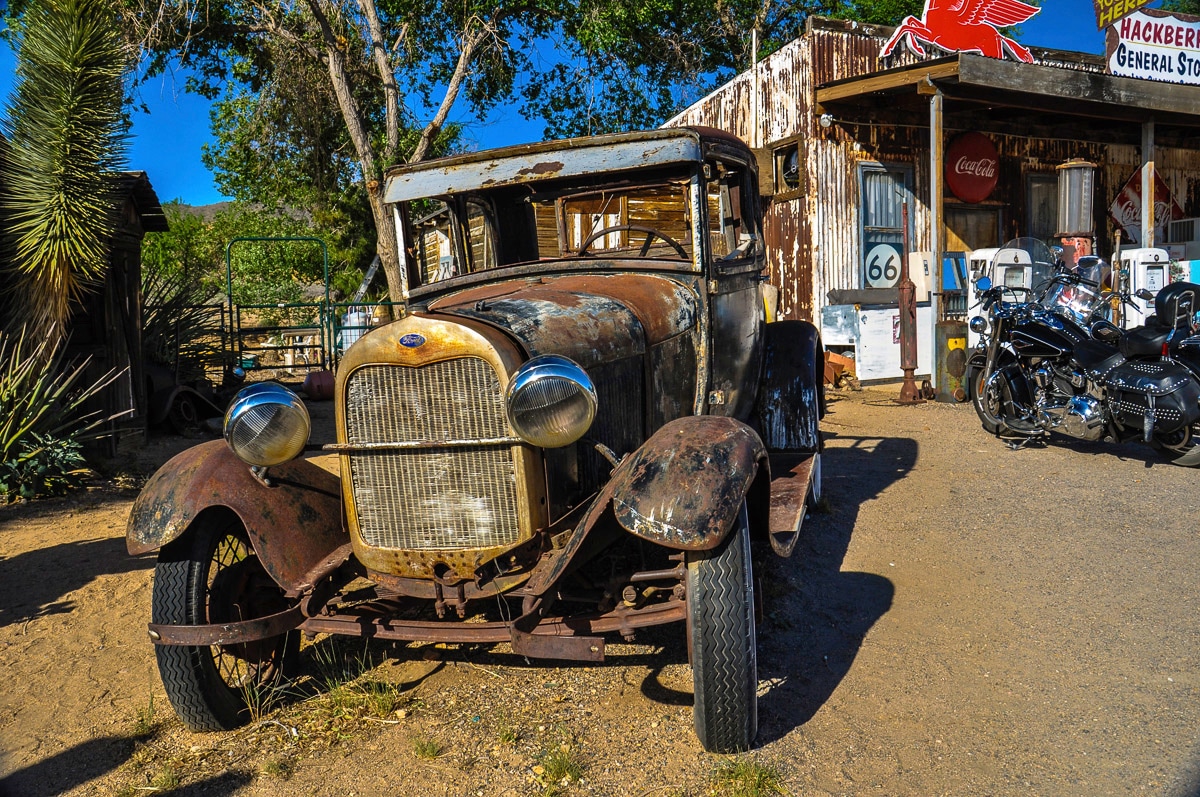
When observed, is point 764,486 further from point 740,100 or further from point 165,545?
point 740,100

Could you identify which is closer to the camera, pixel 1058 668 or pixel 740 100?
pixel 1058 668

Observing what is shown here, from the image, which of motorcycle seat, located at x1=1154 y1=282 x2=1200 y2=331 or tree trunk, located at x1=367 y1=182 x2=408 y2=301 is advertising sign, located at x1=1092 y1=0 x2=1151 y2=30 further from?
tree trunk, located at x1=367 y1=182 x2=408 y2=301

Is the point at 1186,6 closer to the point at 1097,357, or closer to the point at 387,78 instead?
the point at 387,78

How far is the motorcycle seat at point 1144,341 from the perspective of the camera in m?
6.38

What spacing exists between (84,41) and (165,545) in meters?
5.86

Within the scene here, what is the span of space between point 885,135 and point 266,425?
10.9 m

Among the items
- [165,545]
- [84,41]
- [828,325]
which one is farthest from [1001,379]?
[84,41]

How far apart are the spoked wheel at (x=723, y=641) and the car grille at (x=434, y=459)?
0.63m

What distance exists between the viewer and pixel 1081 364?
675 centimetres

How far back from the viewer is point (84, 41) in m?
7.13

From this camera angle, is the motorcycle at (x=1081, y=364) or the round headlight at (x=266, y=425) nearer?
the round headlight at (x=266, y=425)

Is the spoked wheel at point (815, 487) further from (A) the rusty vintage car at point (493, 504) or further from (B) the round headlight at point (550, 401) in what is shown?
(B) the round headlight at point (550, 401)

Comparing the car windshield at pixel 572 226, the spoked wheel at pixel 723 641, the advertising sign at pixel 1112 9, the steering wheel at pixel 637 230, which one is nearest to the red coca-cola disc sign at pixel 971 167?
the advertising sign at pixel 1112 9

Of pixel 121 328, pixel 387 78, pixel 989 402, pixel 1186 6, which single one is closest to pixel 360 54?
pixel 387 78
